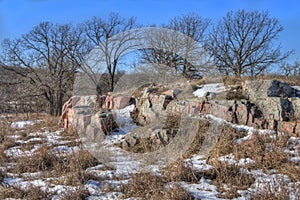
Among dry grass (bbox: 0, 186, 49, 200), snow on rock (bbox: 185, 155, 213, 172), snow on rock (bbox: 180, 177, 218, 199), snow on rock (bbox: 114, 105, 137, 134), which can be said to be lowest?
dry grass (bbox: 0, 186, 49, 200)

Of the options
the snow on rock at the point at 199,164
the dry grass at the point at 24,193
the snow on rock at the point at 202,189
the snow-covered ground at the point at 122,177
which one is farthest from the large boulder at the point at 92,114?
the snow on rock at the point at 202,189

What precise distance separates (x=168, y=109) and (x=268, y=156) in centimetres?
307

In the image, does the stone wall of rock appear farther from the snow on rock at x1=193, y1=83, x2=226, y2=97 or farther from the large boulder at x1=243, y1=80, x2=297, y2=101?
the large boulder at x1=243, y1=80, x2=297, y2=101

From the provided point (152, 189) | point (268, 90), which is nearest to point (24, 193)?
point (152, 189)

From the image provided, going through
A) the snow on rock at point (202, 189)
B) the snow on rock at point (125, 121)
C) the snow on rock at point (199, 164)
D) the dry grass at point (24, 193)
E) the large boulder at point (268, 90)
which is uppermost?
the large boulder at point (268, 90)

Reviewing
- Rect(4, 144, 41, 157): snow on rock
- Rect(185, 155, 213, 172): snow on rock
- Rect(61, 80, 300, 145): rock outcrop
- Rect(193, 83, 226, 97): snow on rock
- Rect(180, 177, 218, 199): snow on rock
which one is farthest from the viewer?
Rect(193, 83, 226, 97): snow on rock

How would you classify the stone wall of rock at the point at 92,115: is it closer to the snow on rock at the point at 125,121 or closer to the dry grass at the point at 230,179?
the snow on rock at the point at 125,121

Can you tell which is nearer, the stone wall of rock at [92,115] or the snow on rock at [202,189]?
the snow on rock at [202,189]

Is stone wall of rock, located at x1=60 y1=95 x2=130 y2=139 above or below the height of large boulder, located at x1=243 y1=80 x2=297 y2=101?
below

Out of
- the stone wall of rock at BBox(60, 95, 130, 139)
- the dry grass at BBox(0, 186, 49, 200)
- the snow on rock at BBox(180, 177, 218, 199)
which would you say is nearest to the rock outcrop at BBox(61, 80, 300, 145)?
the stone wall of rock at BBox(60, 95, 130, 139)

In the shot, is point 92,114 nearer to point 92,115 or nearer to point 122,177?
point 92,115

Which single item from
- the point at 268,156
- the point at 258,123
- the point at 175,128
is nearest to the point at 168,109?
the point at 175,128

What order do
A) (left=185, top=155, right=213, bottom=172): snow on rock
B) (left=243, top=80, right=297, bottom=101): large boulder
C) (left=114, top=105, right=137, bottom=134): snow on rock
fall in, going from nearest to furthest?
(left=185, top=155, right=213, bottom=172): snow on rock < (left=243, top=80, right=297, bottom=101): large boulder < (left=114, top=105, right=137, bottom=134): snow on rock

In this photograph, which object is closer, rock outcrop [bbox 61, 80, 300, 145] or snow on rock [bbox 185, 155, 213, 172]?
snow on rock [bbox 185, 155, 213, 172]
